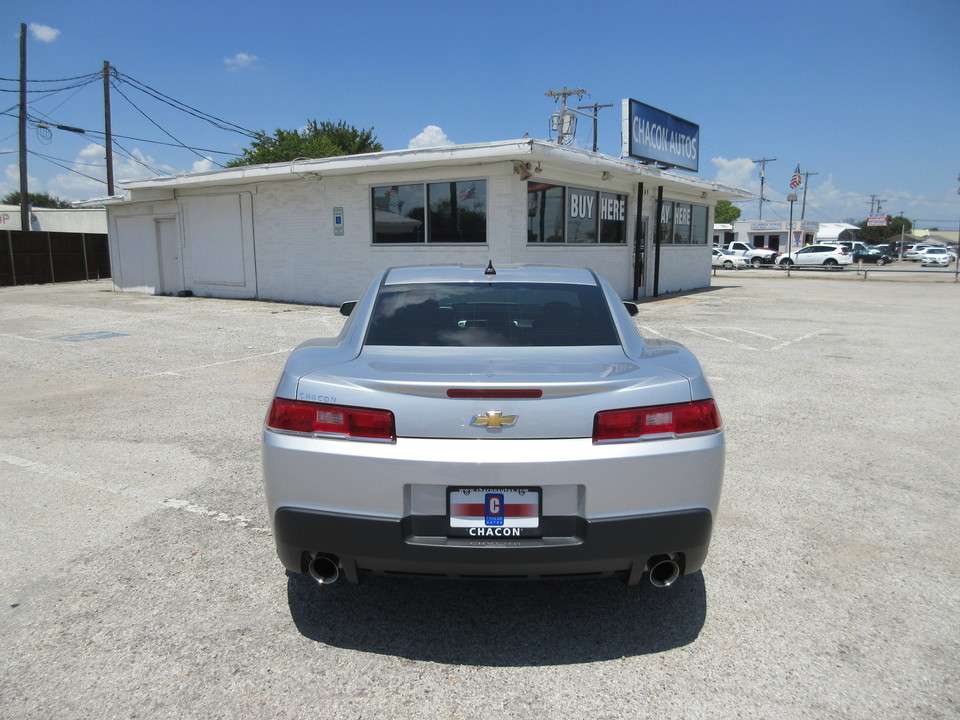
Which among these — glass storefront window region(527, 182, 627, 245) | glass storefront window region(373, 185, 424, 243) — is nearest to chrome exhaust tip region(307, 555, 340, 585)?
glass storefront window region(527, 182, 627, 245)

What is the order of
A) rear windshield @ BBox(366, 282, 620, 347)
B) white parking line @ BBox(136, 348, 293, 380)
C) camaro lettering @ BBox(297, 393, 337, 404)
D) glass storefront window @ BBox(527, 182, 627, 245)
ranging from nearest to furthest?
camaro lettering @ BBox(297, 393, 337, 404)
rear windshield @ BBox(366, 282, 620, 347)
white parking line @ BBox(136, 348, 293, 380)
glass storefront window @ BBox(527, 182, 627, 245)

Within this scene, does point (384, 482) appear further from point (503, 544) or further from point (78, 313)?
point (78, 313)

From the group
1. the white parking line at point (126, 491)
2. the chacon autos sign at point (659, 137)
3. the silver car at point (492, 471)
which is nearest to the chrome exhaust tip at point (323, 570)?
the silver car at point (492, 471)

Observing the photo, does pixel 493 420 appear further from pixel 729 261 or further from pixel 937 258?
pixel 937 258

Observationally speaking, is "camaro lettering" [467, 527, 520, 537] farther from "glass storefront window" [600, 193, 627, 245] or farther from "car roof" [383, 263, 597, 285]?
"glass storefront window" [600, 193, 627, 245]

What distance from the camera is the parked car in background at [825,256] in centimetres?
4381

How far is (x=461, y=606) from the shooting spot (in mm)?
3059

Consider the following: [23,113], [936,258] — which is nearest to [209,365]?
[23,113]

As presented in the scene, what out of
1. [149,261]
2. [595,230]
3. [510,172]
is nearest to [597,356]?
[510,172]

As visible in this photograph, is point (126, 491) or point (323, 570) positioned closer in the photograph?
point (323, 570)

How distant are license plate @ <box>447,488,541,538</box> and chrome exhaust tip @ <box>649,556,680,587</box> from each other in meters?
0.54

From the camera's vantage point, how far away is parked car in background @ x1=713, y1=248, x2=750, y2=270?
152ft

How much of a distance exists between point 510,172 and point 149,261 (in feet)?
42.4

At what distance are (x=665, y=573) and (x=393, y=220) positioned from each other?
14518mm
